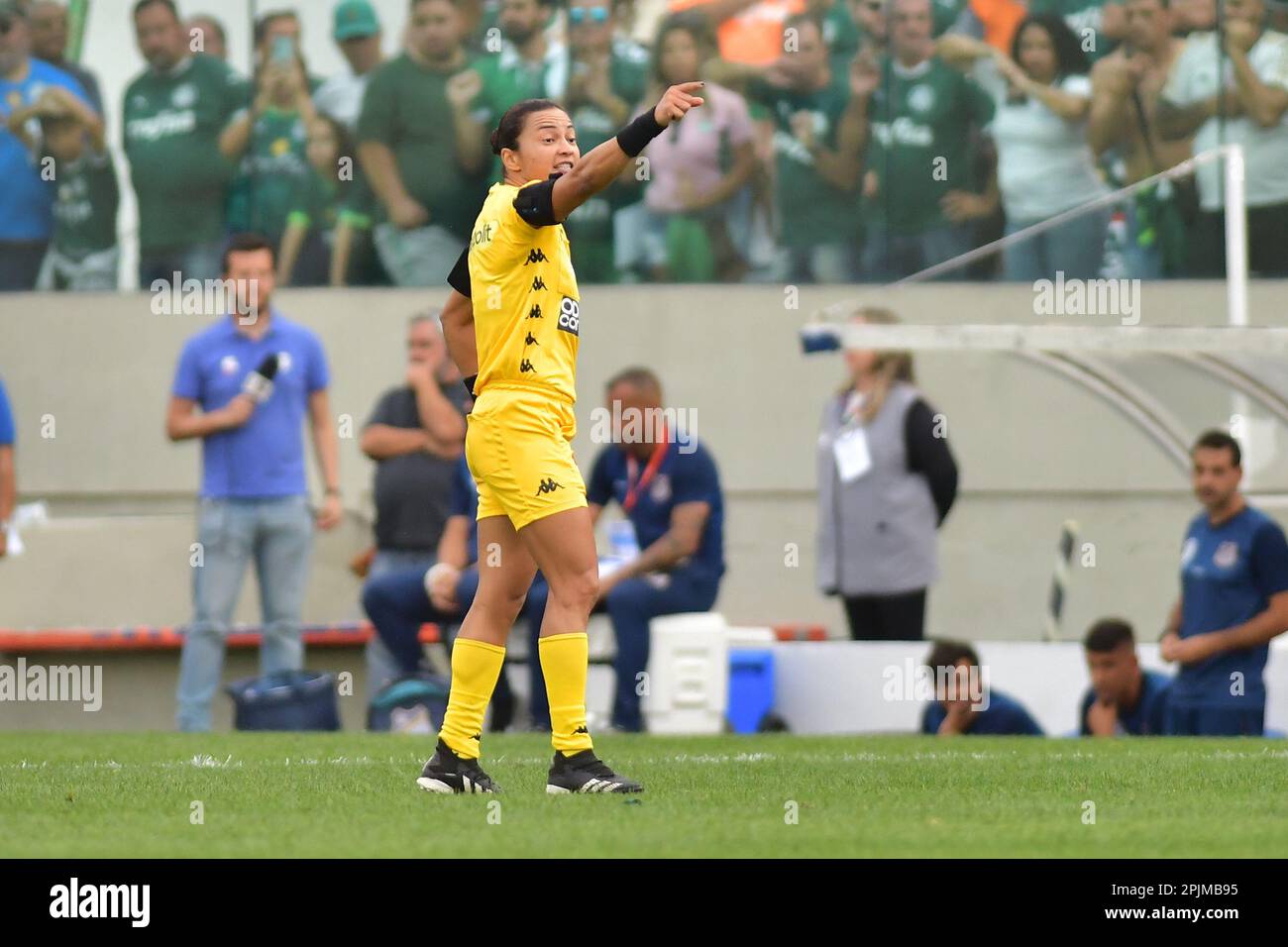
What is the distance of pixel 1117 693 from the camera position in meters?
11.8

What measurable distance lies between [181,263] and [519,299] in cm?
1057

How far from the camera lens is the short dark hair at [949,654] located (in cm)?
1195

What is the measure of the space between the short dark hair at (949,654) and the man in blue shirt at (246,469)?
3131 millimetres

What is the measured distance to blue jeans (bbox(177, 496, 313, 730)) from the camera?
1236cm

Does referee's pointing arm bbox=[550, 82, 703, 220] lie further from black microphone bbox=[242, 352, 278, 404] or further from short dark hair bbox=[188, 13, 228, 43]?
short dark hair bbox=[188, 13, 228, 43]

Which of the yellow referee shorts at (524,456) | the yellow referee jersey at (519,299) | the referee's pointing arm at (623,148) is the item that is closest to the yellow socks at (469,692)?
the yellow referee shorts at (524,456)

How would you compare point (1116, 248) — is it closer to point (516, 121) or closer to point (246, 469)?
point (246, 469)

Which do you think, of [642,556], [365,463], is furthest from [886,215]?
[642,556]

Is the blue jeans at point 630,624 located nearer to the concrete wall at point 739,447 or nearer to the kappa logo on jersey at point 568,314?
the concrete wall at point 739,447
